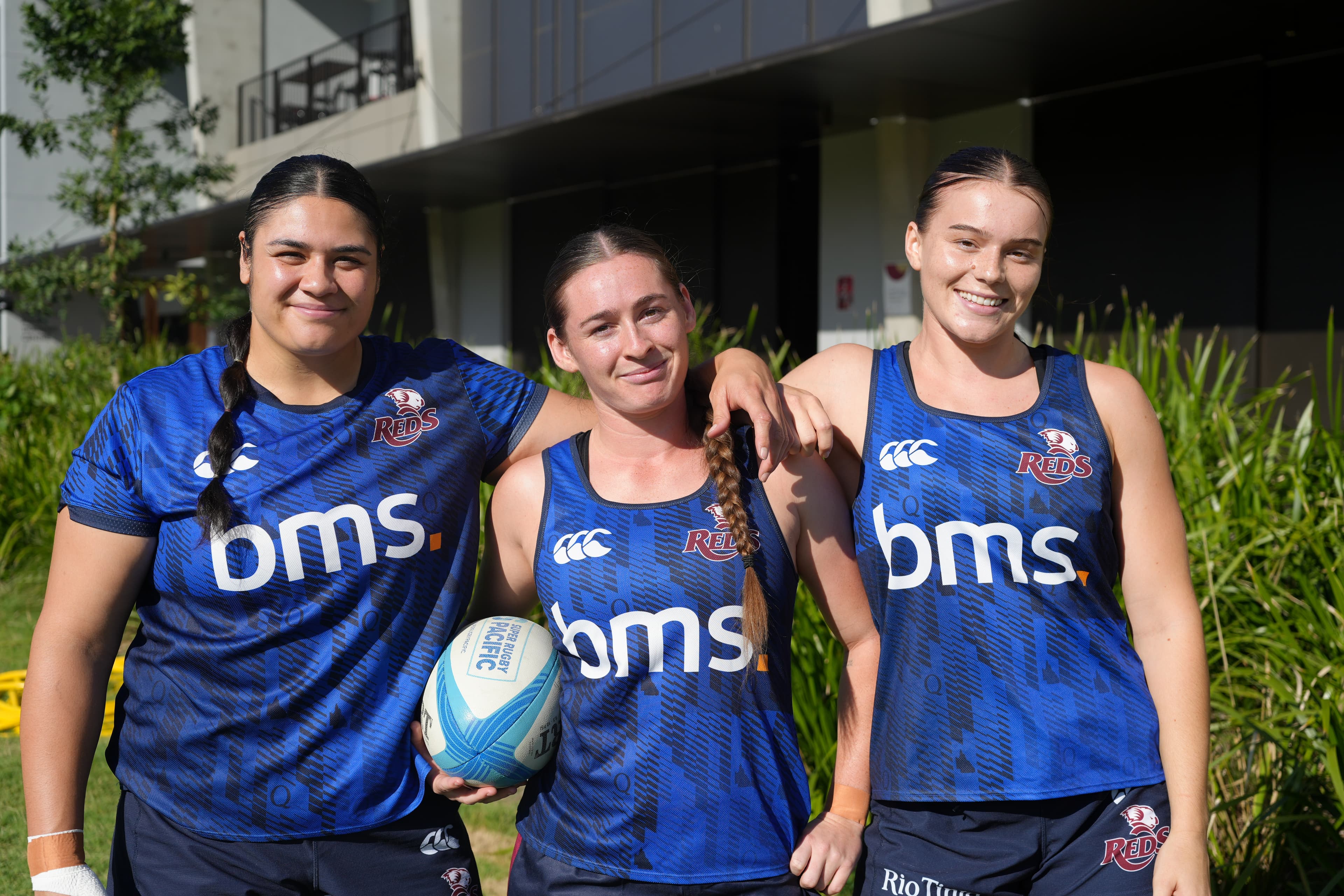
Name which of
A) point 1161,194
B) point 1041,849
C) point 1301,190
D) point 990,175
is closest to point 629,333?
point 990,175

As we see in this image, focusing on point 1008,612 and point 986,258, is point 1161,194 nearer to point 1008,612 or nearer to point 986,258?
point 986,258

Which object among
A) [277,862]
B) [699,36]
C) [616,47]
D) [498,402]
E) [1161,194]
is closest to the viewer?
[277,862]

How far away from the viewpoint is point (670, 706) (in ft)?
7.25

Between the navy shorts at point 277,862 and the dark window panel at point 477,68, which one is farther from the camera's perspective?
the dark window panel at point 477,68

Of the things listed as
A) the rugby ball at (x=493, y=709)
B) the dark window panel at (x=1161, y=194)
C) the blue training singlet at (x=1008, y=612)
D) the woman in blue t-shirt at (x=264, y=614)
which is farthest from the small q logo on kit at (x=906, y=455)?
the dark window panel at (x=1161, y=194)

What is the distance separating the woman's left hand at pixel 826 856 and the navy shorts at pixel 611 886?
0.14ft

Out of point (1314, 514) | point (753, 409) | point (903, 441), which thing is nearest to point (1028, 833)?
point (903, 441)

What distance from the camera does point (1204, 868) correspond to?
2096 millimetres

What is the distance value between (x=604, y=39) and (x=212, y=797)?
47.8 ft

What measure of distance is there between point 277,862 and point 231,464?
806 millimetres

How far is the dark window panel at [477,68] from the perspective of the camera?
1791 cm

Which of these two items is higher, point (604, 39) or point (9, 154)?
point (9, 154)

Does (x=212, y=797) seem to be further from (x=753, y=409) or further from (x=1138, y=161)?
(x=1138, y=161)

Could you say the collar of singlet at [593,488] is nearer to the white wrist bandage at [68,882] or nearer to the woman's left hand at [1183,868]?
the woman's left hand at [1183,868]
